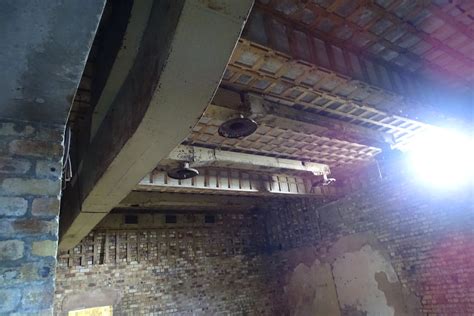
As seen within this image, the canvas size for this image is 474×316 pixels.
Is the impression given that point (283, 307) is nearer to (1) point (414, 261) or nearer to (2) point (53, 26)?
(1) point (414, 261)

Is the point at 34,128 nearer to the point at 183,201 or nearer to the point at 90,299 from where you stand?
the point at 183,201

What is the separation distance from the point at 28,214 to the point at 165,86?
99 centimetres

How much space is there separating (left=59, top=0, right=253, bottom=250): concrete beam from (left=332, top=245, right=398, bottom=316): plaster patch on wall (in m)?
5.61

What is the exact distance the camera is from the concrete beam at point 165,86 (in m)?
1.54

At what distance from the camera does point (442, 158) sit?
5926 mm

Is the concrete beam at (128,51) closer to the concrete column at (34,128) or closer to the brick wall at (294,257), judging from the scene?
the concrete column at (34,128)

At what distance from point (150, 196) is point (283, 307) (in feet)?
15.8

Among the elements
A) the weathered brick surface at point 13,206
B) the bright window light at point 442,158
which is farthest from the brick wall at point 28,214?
the bright window light at point 442,158

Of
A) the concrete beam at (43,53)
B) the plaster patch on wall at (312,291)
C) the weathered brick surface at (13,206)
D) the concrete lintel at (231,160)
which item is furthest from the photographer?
the plaster patch on wall at (312,291)

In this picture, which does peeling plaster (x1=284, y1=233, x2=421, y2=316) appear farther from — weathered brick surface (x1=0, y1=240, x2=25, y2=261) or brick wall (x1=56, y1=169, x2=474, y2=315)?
weathered brick surface (x1=0, y1=240, x2=25, y2=261)

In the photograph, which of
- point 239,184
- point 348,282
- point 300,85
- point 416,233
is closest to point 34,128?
point 300,85

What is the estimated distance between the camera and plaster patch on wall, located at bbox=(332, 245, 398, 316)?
652 cm

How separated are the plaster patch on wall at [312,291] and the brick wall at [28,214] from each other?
281 inches

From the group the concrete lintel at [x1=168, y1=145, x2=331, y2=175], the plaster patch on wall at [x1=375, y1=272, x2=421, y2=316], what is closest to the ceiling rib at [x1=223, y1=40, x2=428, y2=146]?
the concrete lintel at [x1=168, y1=145, x2=331, y2=175]
